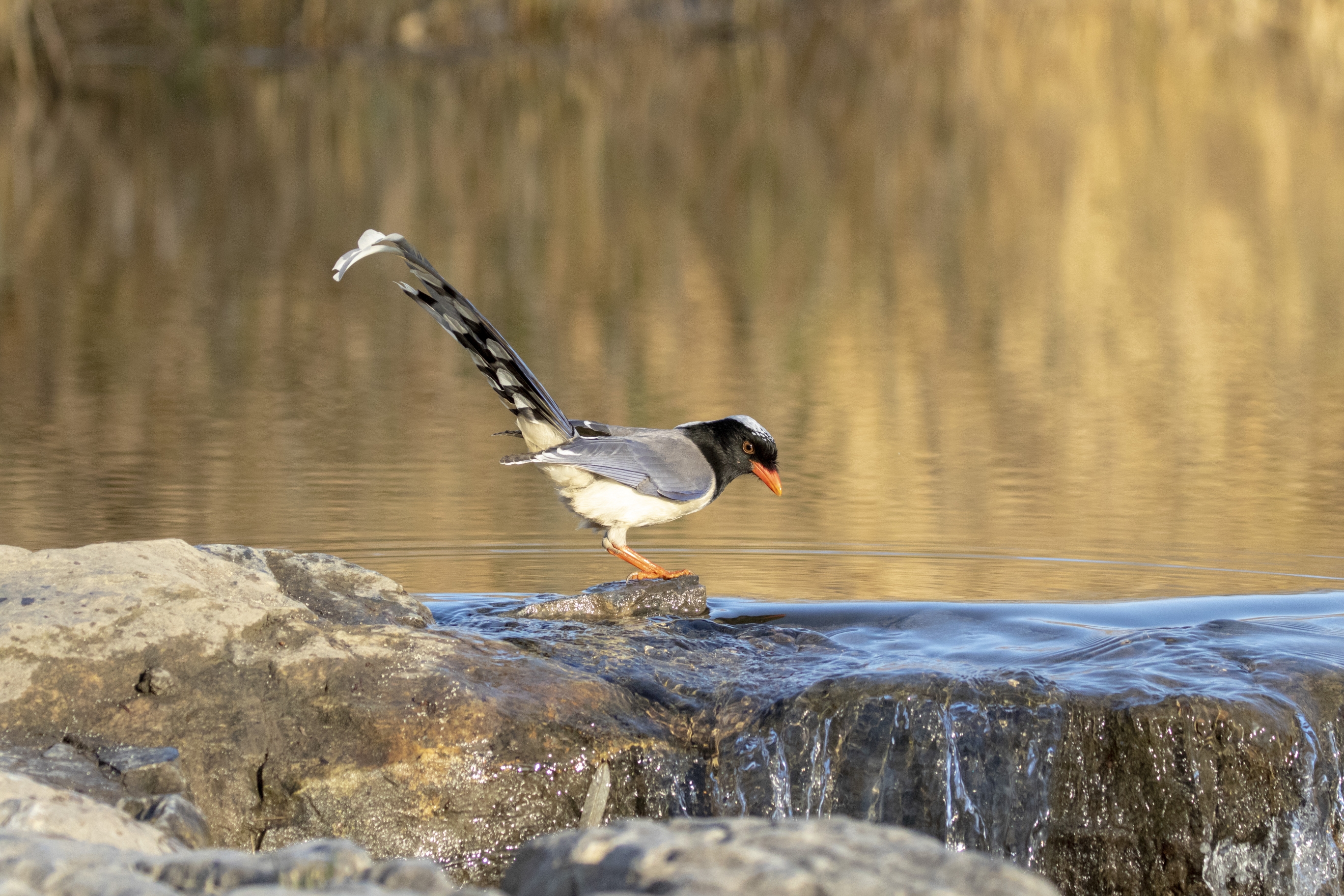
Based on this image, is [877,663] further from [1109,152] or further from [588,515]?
[1109,152]

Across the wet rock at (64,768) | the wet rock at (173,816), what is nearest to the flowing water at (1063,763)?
the wet rock at (173,816)

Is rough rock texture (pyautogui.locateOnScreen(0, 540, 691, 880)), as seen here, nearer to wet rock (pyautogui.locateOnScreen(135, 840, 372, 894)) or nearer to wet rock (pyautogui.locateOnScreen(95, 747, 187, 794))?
wet rock (pyautogui.locateOnScreen(95, 747, 187, 794))

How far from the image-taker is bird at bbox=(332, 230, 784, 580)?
459cm

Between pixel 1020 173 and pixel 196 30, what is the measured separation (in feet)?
37.9

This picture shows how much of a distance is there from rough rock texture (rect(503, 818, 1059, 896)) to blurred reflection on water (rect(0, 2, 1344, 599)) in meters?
2.45

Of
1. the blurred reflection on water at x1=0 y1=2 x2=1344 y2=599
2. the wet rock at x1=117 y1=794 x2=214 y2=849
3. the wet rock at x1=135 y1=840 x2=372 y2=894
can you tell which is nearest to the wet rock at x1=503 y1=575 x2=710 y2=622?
the blurred reflection on water at x1=0 y1=2 x2=1344 y2=599

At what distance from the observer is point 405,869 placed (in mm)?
2291

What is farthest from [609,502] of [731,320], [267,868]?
[731,320]

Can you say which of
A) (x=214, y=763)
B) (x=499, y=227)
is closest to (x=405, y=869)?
(x=214, y=763)

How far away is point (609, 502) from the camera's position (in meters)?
4.84

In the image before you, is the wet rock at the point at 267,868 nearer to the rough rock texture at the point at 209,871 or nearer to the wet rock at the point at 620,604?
the rough rock texture at the point at 209,871

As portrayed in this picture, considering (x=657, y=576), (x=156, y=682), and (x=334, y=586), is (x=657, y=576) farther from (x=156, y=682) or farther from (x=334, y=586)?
(x=156, y=682)

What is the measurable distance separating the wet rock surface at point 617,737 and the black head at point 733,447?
1.27 meters

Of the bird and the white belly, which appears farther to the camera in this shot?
the white belly
